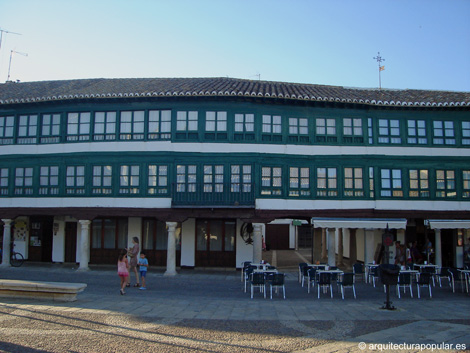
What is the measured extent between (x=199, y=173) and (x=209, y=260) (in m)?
5.39

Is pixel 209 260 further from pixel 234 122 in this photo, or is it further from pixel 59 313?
pixel 59 313

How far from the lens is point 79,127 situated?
22.3m

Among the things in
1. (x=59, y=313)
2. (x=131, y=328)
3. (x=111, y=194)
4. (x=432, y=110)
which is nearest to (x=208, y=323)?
(x=131, y=328)

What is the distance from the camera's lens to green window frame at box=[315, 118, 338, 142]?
21828 mm

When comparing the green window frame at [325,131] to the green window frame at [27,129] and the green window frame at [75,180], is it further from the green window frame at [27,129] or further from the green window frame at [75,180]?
the green window frame at [27,129]

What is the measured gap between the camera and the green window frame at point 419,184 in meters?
21.5

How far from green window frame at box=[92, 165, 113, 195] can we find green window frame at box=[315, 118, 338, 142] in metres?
11.3

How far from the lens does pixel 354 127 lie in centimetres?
2195

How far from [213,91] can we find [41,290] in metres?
12.5

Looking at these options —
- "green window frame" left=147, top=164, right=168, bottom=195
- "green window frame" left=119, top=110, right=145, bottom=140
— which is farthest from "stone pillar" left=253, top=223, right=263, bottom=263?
"green window frame" left=119, top=110, right=145, bottom=140

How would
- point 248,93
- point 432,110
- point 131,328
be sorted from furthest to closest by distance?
point 432,110 < point 248,93 < point 131,328

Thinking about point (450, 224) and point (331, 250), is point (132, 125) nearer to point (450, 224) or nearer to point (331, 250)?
point (331, 250)

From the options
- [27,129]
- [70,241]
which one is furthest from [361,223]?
[27,129]

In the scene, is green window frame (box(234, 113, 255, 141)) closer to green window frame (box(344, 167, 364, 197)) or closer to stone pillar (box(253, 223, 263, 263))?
stone pillar (box(253, 223, 263, 263))
